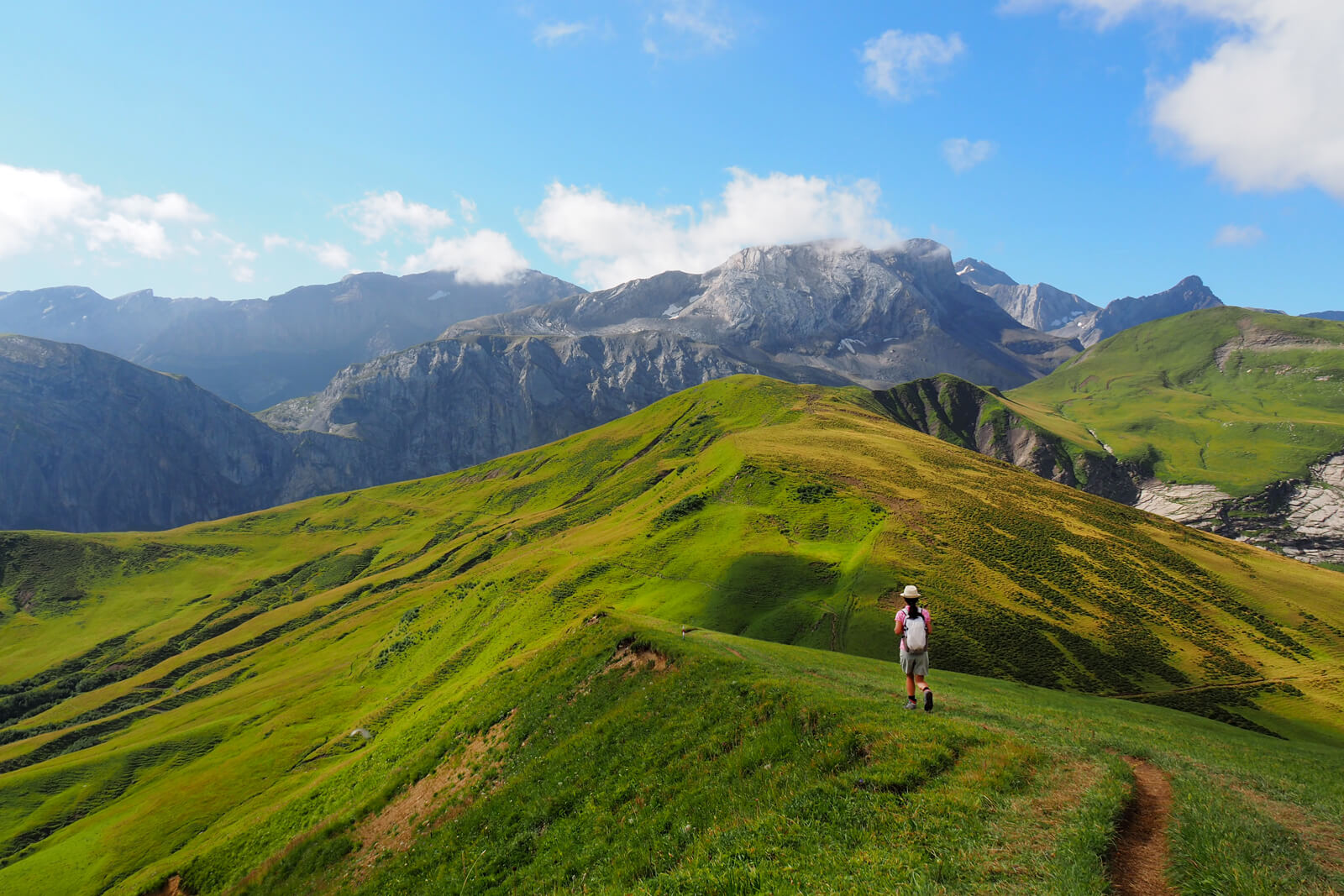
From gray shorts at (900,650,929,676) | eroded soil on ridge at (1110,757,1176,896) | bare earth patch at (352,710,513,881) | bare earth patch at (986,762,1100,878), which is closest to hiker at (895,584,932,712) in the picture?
gray shorts at (900,650,929,676)

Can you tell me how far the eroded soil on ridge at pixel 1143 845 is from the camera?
11219mm

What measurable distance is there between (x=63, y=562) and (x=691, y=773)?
10025 inches

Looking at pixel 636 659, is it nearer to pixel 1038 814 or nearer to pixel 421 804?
pixel 421 804

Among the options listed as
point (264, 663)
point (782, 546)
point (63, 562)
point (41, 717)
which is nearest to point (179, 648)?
point (41, 717)

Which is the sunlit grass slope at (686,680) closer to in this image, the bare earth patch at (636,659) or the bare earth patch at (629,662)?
the bare earth patch at (629,662)

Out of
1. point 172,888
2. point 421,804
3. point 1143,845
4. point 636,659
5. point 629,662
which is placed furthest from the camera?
point 172,888

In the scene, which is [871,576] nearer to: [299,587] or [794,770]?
[794,770]

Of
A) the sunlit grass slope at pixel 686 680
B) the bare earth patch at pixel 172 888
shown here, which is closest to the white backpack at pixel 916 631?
the sunlit grass slope at pixel 686 680

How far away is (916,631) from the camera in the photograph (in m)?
21.0

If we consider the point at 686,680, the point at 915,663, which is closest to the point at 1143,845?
the point at 915,663

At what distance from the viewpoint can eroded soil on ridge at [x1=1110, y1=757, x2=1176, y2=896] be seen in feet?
36.8

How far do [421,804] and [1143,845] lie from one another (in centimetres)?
3286

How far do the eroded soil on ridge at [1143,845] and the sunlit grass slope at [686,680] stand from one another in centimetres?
53

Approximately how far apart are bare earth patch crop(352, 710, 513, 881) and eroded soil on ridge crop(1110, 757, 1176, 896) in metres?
27.2
